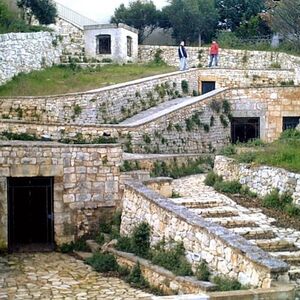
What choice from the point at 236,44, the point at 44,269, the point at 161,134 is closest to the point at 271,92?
the point at 161,134

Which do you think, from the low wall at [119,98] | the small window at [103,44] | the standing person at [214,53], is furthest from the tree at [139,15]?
the low wall at [119,98]

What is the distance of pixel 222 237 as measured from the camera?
33.1 feet

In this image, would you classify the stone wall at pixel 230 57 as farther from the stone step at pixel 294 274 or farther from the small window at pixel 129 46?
the stone step at pixel 294 274

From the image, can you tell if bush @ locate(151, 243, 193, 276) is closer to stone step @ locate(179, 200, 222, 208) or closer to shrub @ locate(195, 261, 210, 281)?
shrub @ locate(195, 261, 210, 281)

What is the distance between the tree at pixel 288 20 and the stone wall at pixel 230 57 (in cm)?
133

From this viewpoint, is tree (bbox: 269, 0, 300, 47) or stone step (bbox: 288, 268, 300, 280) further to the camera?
tree (bbox: 269, 0, 300, 47)

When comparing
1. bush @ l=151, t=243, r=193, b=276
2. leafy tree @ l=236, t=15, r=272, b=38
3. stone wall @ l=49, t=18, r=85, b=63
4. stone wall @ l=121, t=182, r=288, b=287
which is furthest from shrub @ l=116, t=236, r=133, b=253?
leafy tree @ l=236, t=15, r=272, b=38

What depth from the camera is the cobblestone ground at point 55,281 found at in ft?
37.4

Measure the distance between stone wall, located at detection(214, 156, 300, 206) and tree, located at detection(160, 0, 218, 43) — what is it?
22842mm

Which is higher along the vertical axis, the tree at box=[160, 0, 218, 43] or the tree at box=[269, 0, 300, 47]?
the tree at box=[160, 0, 218, 43]

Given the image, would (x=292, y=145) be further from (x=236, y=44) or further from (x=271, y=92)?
(x=236, y=44)

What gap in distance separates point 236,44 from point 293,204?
80.0ft

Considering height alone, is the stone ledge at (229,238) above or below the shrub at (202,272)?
above

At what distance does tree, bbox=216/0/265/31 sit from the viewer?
4225 cm
